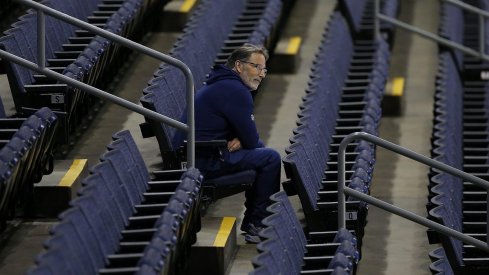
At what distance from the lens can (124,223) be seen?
2.34 metres

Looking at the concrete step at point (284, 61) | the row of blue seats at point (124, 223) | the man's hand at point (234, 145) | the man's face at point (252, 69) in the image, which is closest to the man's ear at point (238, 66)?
the man's face at point (252, 69)

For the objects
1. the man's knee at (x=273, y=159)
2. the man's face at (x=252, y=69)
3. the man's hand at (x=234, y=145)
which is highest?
the man's face at (x=252, y=69)

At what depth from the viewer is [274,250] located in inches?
89.4

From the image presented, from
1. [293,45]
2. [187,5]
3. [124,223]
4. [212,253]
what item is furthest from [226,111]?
[187,5]

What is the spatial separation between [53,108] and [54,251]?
34.2 inches

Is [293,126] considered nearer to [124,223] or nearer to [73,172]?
[73,172]

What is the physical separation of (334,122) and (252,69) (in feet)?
2.21

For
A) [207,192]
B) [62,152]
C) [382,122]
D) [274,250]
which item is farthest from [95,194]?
[382,122]

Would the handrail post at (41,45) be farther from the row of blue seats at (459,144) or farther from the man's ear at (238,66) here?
the row of blue seats at (459,144)

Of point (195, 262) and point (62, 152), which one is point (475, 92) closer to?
point (62, 152)

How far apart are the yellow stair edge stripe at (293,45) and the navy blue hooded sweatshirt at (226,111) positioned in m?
1.42

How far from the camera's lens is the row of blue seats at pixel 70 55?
9.12 feet

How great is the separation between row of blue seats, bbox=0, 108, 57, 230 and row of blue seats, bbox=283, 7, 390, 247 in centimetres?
46

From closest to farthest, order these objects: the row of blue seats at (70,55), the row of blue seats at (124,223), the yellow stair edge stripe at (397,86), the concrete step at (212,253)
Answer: the row of blue seats at (124,223) < the concrete step at (212,253) < the row of blue seats at (70,55) < the yellow stair edge stripe at (397,86)
